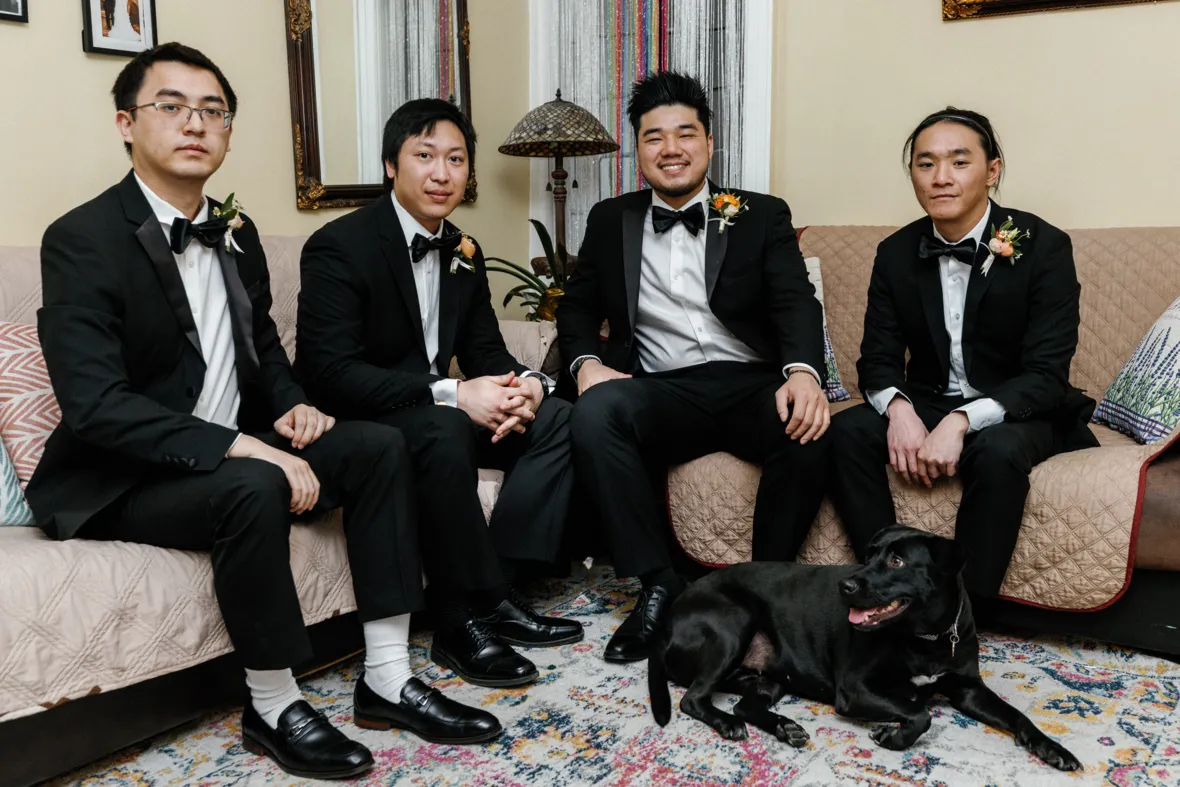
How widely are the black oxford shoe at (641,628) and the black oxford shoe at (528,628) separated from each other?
11cm

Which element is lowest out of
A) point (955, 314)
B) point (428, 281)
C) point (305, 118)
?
point (955, 314)

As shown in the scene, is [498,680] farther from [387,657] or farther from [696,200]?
[696,200]

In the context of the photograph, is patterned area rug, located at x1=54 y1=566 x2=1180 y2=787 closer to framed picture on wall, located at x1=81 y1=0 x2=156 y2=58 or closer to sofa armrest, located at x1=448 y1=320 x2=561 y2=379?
sofa armrest, located at x1=448 y1=320 x2=561 y2=379

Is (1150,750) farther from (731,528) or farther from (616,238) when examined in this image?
(616,238)

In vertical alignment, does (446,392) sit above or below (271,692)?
above

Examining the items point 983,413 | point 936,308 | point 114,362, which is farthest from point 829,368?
point 114,362

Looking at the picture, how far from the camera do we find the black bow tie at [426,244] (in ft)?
7.86

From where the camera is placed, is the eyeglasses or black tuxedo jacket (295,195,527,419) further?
black tuxedo jacket (295,195,527,419)

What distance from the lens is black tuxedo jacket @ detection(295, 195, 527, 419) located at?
2.29 m

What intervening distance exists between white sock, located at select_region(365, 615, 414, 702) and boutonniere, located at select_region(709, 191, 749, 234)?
138 cm

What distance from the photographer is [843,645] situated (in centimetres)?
188

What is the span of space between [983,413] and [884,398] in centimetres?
25

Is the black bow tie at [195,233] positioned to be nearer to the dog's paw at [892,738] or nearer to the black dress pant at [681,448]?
the black dress pant at [681,448]

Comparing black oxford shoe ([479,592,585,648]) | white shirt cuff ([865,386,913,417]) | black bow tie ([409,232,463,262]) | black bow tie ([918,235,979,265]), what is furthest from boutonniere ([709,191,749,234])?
black oxford shoe ([479,592,585,648])
